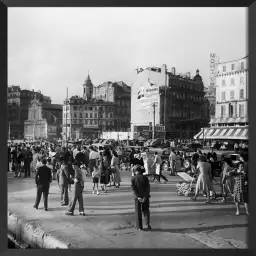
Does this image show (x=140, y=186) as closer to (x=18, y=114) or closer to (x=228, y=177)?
(x=228, y=177)

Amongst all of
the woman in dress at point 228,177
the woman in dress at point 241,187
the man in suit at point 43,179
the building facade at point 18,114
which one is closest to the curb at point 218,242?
the woman in dress at point 241,187

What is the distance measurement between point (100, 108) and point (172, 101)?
6490 mm

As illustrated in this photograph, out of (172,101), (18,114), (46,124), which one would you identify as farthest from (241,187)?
(46,124)

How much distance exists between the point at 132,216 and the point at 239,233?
2168 millimetres

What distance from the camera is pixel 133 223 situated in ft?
20.6

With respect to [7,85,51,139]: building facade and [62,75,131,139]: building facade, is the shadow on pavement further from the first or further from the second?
[7,85,51,139]: building facade

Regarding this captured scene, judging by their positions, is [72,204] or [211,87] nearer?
[72,204]

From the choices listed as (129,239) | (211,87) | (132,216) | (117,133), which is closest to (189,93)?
(211,87)

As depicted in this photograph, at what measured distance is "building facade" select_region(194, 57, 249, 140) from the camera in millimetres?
13078

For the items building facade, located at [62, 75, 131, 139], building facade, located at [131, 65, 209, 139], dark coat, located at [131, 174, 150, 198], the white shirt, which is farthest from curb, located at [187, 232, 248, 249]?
building facade, located at [131, 65, 209, 139]

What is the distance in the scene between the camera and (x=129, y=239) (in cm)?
549

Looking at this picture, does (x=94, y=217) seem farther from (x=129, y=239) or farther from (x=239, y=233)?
(x=239, y=233)
